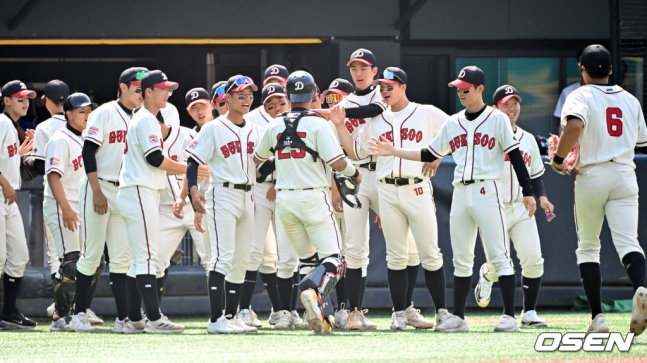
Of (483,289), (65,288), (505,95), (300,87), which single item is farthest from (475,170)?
(65,288)

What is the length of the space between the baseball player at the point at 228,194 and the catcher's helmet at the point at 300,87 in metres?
0.42

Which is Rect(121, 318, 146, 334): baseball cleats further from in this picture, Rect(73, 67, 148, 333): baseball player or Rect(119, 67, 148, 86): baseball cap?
Rect(119, 67, 148, 86): baseball cap

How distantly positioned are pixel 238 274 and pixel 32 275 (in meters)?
2.93

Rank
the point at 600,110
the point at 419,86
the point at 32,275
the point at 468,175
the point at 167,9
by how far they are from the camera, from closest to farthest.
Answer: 1. the point at 600,110
2. the point at 468,175
3. the point at 32,275
4. the point at 167,9
5. the point at 419,86

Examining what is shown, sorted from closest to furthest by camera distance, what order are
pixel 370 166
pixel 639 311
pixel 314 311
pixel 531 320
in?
pixel 639 311 → pixel 314 311 → pixel 370 166 → pixel 531 320

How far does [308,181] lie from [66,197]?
2496 mm

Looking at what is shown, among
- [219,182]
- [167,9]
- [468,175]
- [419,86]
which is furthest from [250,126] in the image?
[419,86]

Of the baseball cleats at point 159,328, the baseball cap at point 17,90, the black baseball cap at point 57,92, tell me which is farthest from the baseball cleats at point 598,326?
the baseball cap at point 17,90

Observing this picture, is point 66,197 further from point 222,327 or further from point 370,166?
point 370,166

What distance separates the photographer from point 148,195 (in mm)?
8078

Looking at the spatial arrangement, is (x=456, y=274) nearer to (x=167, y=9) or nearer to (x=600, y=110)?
(x=600, y=110)

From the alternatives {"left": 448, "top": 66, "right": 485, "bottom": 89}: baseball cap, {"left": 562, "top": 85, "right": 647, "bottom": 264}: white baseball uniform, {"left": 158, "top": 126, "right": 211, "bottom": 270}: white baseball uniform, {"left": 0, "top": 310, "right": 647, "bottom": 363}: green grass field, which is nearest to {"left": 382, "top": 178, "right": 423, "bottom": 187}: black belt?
{"left": 448, "top": 66, "right": 485, "bottom": 89}: baseball cap

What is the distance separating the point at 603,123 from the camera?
24.0 ft

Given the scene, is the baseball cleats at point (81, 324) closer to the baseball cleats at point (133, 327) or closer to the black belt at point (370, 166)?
the baseball cleats at point (133, 327)
